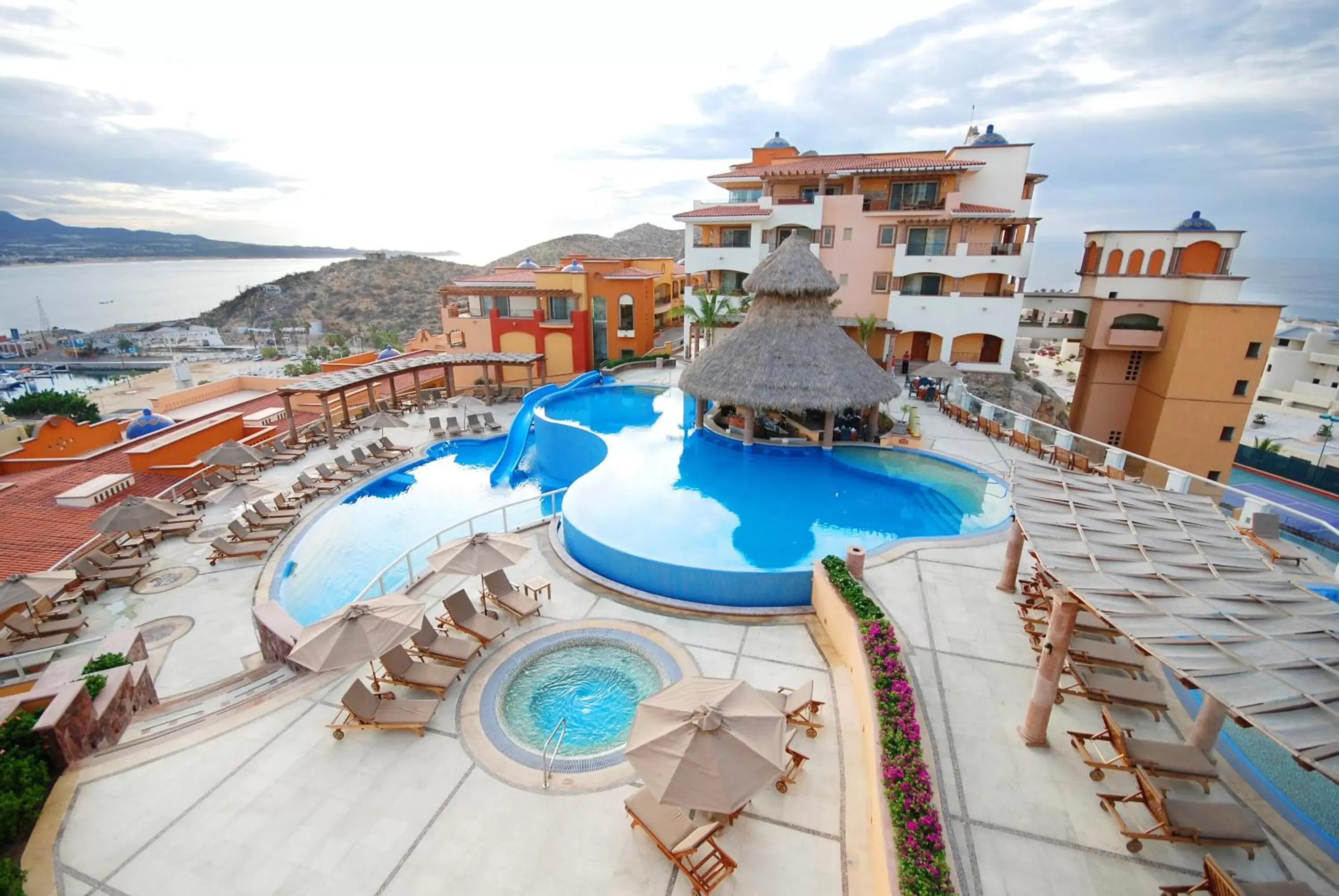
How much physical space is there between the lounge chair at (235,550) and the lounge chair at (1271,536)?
22447 millimetres

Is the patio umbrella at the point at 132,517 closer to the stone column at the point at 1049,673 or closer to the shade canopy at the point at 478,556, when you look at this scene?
the shade canopy at the point at 478,556

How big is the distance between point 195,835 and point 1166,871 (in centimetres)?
1074

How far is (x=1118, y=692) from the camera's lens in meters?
7.77

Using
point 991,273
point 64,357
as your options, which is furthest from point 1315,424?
point 64,357

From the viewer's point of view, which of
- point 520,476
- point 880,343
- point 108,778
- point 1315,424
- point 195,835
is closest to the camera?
point 195,835

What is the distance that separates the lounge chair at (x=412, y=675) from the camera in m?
8.84

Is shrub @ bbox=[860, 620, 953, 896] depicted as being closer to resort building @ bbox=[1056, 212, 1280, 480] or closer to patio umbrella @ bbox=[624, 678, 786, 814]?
patio umbrella @ bbox=[624, 678, 786, 814]

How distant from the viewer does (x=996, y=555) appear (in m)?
11.9

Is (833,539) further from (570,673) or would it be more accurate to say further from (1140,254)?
(1140,254)

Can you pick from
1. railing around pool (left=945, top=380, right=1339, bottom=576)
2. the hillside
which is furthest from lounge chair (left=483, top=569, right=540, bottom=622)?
the hillside

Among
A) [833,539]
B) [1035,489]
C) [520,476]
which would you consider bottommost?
[520,476]

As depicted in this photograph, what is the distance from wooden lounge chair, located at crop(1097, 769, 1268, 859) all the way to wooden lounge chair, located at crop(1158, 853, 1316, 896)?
0.37 metres

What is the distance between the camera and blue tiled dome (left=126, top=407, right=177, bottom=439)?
2420 centimetres

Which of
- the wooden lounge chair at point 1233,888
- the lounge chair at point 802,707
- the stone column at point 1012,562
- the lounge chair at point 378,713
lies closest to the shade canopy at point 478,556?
the lounge chair at point 378,713
